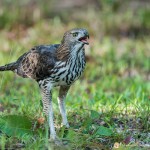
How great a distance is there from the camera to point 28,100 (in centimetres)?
778

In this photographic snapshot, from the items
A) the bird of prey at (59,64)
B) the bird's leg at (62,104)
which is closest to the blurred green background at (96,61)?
the bird's leg at (62,104)

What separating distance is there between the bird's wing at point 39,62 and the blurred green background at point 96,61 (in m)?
0.23

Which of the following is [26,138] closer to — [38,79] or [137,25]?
[38,79]

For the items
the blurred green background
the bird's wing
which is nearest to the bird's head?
the bird's wing

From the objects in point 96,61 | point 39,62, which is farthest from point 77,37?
point 96,61

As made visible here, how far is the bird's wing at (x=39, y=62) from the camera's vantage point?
6.22 metres

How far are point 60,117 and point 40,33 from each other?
540 centimetres

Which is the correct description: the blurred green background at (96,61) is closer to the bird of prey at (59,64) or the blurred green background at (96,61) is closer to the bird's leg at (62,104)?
the bird's leg at (62,104)

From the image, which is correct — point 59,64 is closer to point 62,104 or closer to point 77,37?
point 77,37

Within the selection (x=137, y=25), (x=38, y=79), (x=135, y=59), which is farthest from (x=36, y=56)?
(x=137, y=25)

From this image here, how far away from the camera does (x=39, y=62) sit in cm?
636

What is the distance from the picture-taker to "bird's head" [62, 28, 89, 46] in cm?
596

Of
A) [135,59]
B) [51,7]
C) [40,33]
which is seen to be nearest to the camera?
[135,59]

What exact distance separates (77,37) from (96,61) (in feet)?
16.0
